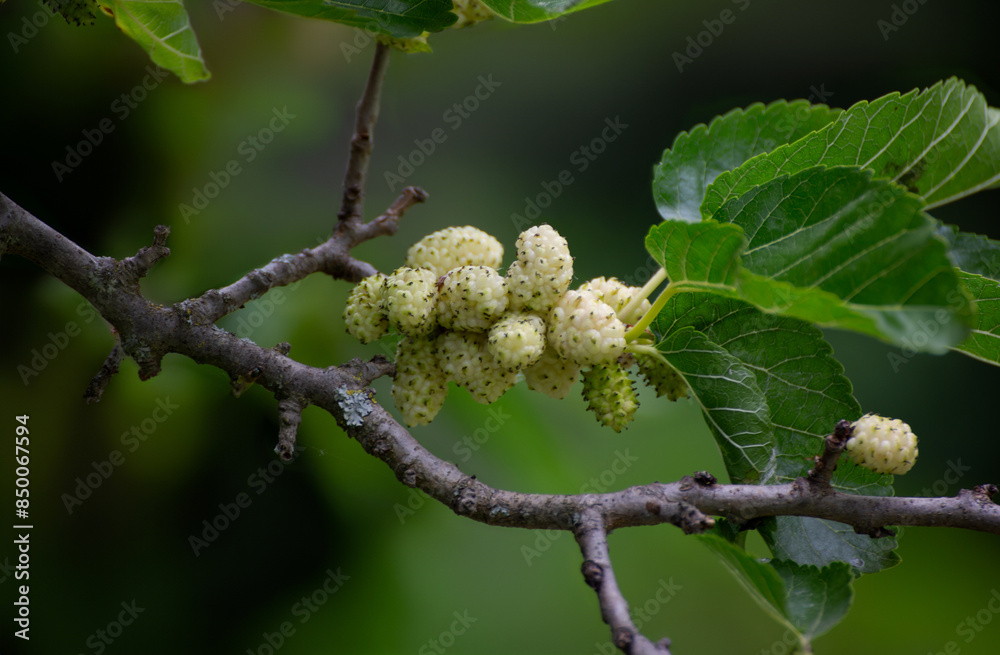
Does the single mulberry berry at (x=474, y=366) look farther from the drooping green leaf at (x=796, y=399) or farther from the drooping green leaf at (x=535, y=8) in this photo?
the drooping green leaf at (x=535, y=8)

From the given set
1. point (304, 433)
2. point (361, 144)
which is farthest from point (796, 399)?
point (304, 433)

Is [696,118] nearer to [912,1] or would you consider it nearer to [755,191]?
[912,1]

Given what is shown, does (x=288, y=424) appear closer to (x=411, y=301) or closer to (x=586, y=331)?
(x=411, y=301)

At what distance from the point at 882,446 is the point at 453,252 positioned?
1.21ft

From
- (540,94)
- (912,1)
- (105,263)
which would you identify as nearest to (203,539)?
(105,263)

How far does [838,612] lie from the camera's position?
18.4 inches

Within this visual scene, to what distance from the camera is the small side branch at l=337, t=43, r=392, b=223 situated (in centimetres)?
76

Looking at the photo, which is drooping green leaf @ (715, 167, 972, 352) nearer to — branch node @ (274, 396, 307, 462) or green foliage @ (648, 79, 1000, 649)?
green foliage @ (648, 79, 1000, 649)

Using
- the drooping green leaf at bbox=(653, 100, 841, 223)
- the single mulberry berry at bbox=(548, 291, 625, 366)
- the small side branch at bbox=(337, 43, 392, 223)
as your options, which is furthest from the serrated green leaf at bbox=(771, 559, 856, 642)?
the small side branch at bbox=(337, 43, 392, 223)

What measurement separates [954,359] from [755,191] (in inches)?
59.3

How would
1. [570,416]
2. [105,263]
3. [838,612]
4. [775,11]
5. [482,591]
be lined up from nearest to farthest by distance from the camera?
[838,612] → [105,263] → [482,591] → [570,416] → [775,11]

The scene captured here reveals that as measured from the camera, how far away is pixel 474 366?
1.86 feet

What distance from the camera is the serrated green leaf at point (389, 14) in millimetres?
584

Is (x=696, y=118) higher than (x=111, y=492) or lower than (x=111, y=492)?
higher
